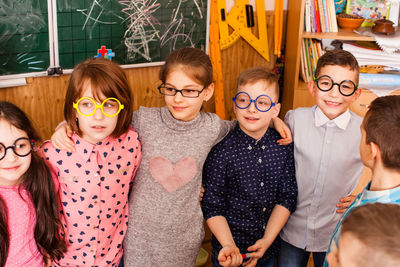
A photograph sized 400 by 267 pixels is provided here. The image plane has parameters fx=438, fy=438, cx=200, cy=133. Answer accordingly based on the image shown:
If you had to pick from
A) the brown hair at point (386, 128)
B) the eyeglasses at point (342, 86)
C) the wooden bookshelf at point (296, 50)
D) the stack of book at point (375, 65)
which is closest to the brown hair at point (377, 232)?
the brown hair at point (386, 128)

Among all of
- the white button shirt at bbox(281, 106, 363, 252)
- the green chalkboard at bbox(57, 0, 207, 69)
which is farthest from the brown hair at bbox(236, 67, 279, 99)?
the green chalkboard at bbox(57, 0, 207, 69)

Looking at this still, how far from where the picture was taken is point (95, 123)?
1563 mm

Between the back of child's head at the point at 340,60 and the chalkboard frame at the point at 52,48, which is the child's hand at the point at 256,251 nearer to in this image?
the back of child's head at the point at 340,60

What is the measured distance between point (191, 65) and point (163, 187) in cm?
50

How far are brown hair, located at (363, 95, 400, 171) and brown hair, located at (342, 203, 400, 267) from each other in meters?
0.41

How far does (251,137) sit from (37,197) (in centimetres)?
88

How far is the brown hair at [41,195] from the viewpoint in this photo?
4.86 ft

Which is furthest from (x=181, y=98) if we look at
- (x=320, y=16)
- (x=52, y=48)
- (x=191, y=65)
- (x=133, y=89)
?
(x=320, y=16)

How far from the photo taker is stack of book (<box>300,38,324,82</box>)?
295 cm

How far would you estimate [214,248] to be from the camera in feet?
6.33

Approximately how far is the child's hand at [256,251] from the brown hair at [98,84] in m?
0.74

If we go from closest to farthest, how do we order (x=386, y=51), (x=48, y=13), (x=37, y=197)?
(x=37, y=197), (x=48, y=13), (x=386, y=51)

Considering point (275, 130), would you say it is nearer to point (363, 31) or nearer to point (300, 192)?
point (300, 192)

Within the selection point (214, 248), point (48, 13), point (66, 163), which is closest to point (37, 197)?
point (66, 163)
